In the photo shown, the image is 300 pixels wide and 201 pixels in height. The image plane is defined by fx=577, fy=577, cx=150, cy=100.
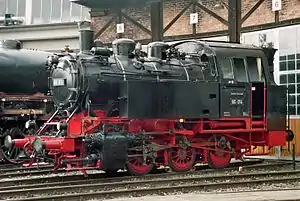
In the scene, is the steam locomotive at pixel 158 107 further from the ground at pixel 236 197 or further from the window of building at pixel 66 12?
the window of building at pixel 66 12

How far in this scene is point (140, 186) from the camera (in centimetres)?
1124

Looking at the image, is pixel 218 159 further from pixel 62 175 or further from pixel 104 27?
pixel 104 27

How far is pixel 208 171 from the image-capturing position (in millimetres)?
13695

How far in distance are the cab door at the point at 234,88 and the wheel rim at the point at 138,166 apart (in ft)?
7.69

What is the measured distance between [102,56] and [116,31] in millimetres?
10589

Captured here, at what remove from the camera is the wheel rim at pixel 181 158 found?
13398 mm

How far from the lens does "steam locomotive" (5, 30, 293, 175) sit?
12.2m

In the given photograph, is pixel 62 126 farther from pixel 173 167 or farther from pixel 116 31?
pixel 116 31

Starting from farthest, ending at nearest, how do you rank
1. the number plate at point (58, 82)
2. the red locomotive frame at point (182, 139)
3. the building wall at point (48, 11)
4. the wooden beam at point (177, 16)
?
the building wall at point (48, 11)
the wooden beam at point (177, 16)
the number plate at point (58, 82)
the red locomotive frame at point (182, 139)

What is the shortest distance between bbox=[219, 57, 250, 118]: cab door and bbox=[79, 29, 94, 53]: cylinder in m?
3.22

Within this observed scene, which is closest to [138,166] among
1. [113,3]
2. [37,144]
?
[37,144]

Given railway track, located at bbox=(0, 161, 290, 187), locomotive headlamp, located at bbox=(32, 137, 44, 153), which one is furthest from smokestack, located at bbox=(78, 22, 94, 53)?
railway track, located at bbox=(0, 161, 290, 187)

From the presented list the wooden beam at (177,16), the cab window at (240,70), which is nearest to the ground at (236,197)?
the cab window at (240,70)

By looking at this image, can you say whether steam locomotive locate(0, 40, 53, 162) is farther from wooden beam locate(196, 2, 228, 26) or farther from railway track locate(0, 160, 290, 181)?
wooden beam locate(196, 2, 228, 26)
